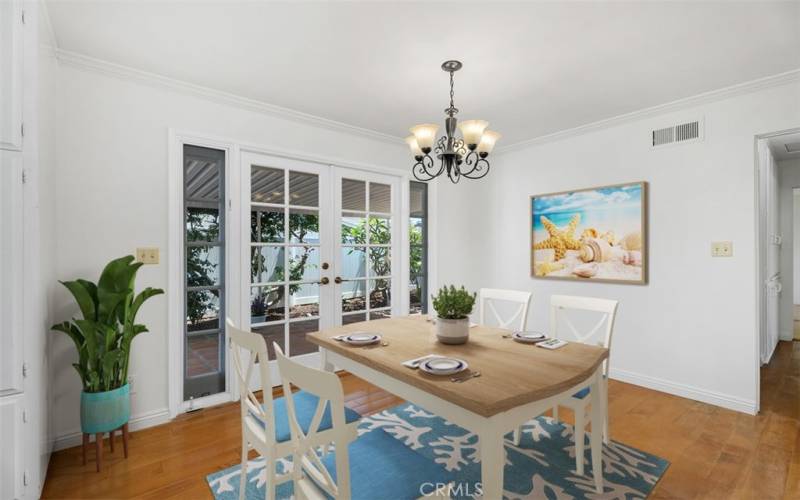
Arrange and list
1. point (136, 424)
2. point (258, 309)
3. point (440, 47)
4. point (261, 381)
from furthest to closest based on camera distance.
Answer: point (258, 309)
point (136, 424)
point (440, 47)
point (261, 381)

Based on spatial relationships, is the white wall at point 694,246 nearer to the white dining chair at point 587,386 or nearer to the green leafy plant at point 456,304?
the white dining chair at point 587,386

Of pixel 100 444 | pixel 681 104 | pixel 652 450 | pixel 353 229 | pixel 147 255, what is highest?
pixel 681 104

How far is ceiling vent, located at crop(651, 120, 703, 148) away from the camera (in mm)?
2994

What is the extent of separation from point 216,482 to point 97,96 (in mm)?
2464

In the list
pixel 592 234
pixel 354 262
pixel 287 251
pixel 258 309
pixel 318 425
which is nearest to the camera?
pixel 318 425

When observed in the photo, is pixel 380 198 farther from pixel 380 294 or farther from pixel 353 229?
pixel 380 294

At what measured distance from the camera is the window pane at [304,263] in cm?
331

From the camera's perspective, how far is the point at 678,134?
3.09 metres

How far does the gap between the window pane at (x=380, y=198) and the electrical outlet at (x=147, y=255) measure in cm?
190

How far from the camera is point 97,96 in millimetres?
2420

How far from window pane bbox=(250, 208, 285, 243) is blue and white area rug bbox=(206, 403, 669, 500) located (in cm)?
166

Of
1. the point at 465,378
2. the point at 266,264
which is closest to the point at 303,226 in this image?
the point at 266,264

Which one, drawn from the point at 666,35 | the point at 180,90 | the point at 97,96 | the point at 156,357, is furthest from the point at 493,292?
the point at 97,96

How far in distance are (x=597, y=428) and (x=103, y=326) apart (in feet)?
8.72
